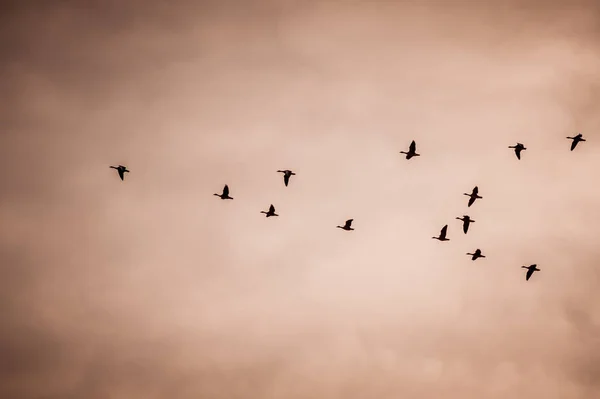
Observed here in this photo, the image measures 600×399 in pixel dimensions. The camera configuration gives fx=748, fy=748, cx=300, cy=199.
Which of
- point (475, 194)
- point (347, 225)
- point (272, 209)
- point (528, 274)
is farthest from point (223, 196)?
point (528, 274)

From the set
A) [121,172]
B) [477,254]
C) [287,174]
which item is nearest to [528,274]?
[477,254]

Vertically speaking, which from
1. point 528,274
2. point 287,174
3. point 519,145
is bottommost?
point 528,274

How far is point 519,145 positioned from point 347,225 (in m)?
24.7

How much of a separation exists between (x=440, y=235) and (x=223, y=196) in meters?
29.2

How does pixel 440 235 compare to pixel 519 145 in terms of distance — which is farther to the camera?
pixel 440 235

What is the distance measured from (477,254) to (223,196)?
110ft

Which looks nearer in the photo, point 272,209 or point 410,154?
point 410,154

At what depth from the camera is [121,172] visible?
95.1m

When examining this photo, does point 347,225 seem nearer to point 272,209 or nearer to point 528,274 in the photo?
point 272,209

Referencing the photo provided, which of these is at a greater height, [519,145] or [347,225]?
[519,145]

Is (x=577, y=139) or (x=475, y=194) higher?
(x=577, y=139)

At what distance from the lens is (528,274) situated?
97625 mm

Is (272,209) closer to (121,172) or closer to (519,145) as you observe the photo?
(121,172)

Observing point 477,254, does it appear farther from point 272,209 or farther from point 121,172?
point 121,172
